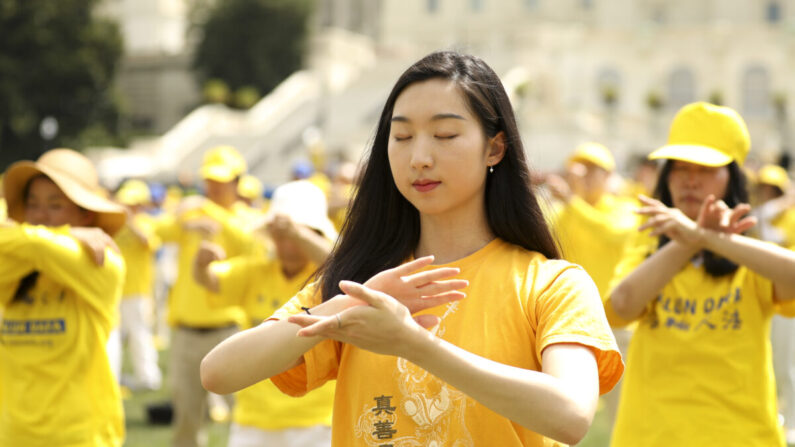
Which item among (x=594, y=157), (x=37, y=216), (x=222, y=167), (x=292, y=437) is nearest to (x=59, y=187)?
(x=37, y=216)

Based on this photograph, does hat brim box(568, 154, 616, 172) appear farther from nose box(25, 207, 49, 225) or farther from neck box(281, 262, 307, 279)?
nose box(25, 207, 49, 225)

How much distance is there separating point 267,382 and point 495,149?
10.1ft

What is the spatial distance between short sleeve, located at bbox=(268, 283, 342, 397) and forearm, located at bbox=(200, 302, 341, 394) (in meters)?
0.14

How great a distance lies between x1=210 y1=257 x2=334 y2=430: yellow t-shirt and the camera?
5680 mm

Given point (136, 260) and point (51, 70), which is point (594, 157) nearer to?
A: point (136, 260)

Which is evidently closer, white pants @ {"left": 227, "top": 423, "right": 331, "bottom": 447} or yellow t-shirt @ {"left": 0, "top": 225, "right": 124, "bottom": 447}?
yellow t-shirt @ {"left": 0, "top": 225, "right": 124, "bottom": 447}

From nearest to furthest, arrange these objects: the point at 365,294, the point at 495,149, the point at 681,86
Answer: the point at 365,294
the point at 495,149
the point at 681,86

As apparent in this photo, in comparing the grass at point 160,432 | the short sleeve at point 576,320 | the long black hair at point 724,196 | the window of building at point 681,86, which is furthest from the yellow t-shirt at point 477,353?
the window of building at point 681,86

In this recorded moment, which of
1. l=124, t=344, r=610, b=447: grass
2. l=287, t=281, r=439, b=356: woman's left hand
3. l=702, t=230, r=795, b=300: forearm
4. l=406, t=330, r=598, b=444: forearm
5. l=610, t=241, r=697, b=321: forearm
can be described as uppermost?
l=287, t=281, r=439, b=356: woman's left hand

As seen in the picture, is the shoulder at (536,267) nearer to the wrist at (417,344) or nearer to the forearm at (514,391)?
the forearm at (514,391)

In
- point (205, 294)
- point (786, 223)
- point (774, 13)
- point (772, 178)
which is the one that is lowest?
point (774, 13)

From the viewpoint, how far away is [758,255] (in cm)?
418

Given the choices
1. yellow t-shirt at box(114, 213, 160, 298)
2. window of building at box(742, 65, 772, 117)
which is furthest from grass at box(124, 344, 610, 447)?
window of building at box(742, 65, 772, 117)

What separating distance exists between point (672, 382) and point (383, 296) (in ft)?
7.91
